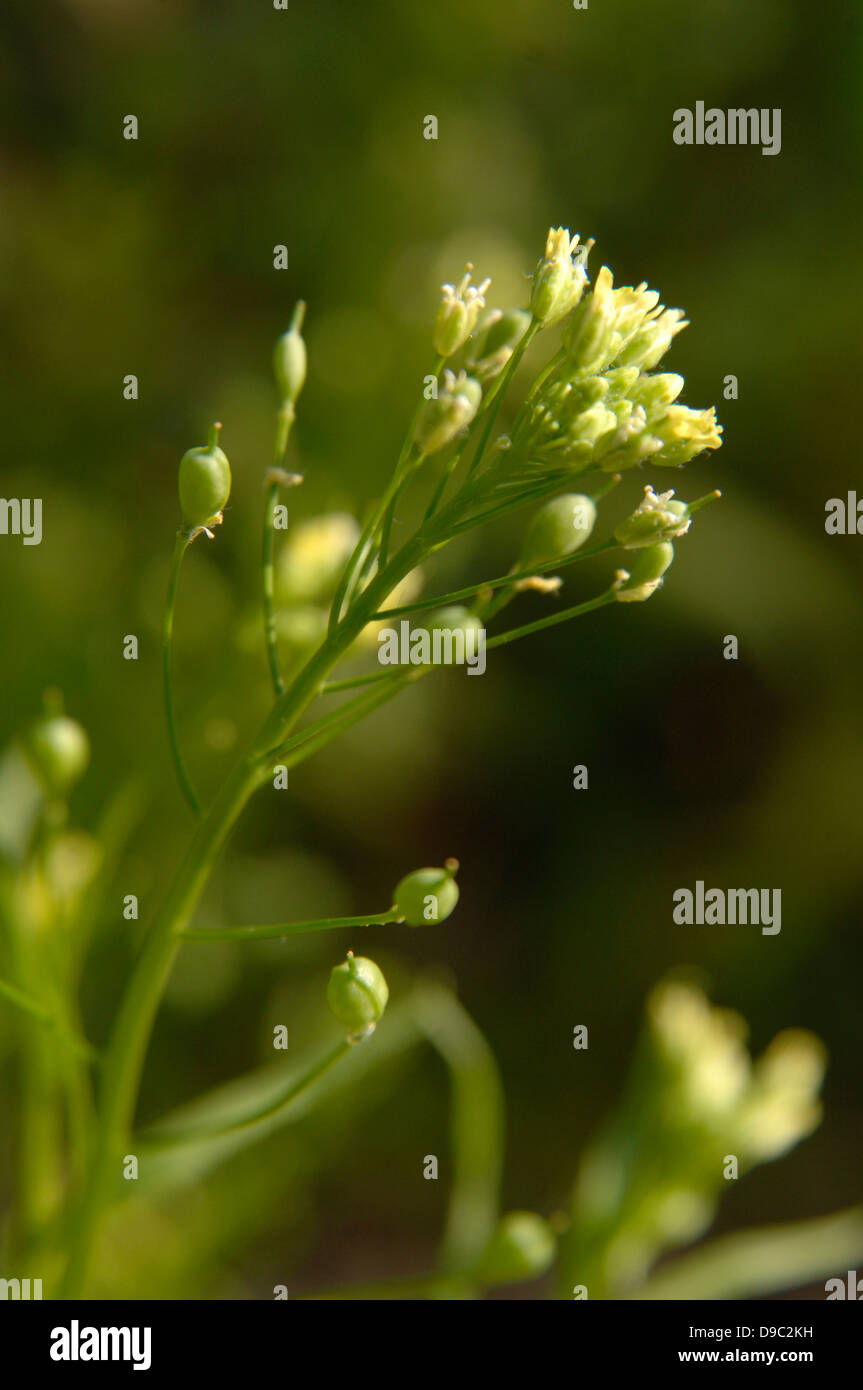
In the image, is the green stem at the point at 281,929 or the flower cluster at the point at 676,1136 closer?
the green stem at the point at 281,929

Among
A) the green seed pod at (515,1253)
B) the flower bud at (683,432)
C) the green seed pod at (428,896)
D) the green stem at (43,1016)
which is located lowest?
the green seed pod at (515,1253)

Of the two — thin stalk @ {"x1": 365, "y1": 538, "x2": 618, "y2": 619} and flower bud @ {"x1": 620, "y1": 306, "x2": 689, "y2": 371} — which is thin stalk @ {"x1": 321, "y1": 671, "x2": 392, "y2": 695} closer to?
thin stalk @ {"x1": 365, "y1": 538, "x2": 618, "y2": 619}

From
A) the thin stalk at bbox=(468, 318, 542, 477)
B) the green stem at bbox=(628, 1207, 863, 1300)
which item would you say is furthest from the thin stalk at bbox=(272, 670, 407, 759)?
the green stem at bbox=(628, 1207, 863, 1300)

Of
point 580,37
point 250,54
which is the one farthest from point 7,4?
point 580,37

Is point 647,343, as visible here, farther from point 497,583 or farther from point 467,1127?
point 467,1127

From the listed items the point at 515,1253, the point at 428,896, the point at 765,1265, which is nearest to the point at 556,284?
the point at 428,896

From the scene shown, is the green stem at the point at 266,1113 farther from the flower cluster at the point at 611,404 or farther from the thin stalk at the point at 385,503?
the flower cluster at the point at 611,404

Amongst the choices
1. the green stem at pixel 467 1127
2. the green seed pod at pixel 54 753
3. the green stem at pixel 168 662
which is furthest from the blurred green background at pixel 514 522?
the green stem at pixel 168 662
